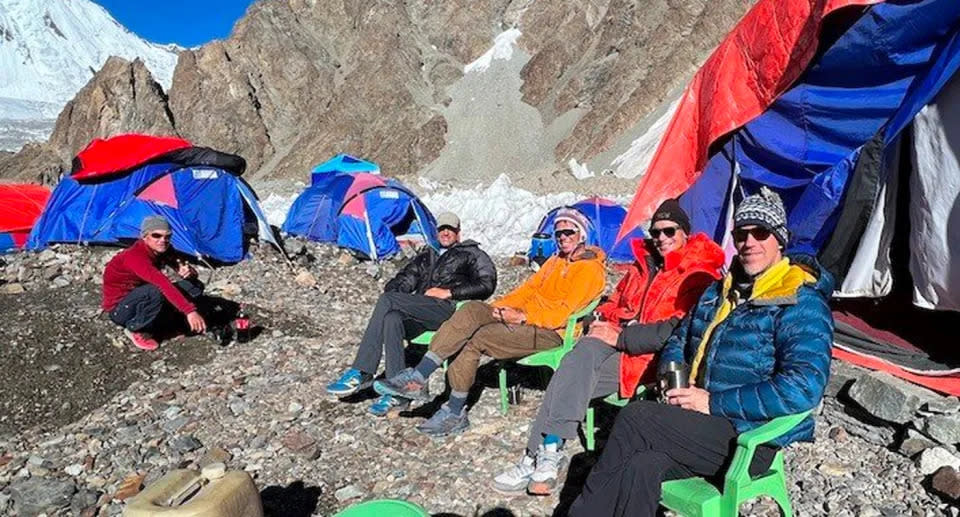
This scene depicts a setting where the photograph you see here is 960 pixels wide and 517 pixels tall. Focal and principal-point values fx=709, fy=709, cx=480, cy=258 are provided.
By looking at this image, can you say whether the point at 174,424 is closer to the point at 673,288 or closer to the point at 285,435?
the point at 285,435

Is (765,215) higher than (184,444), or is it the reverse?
(765,215)

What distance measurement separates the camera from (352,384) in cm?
543

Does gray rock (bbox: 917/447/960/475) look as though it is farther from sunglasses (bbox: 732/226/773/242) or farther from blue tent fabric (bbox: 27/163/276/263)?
blue tent fabric (bbox: 27/163/276/263)

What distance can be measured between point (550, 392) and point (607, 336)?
52 centimetres

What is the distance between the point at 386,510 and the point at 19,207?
12.7 meters

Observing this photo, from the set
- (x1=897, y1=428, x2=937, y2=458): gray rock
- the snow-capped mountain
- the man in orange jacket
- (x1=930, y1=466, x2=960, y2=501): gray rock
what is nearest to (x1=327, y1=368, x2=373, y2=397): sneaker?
the man in orange jacket

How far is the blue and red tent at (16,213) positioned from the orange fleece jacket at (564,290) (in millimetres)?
10228

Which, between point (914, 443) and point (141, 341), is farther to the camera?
point (141, 341)

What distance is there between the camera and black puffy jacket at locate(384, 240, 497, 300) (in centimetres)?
586

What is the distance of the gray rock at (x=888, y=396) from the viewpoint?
168 inches

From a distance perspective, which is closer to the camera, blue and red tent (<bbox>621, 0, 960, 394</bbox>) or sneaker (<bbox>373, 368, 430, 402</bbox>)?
blue and red tent (<bbox>621, 0, 960, 394</bbox>)

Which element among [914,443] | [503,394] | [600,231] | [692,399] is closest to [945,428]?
[914,443]

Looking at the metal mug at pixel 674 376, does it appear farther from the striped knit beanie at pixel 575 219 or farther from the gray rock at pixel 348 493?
the gray rock at pixel 348 493

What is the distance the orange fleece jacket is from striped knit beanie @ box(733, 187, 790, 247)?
179 centimetres
